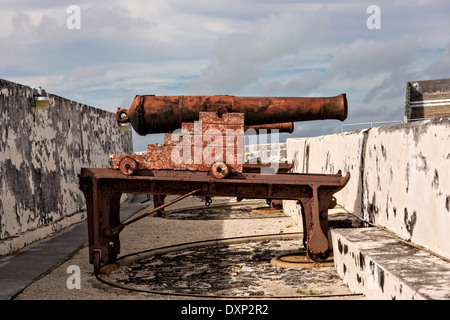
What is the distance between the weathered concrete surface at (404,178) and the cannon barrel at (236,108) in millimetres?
610

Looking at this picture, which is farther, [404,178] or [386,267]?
[404,178]

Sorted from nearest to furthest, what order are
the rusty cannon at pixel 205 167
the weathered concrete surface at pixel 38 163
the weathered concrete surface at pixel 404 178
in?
the weathered concrete surface at pixel 404 178 < the rusty cannon at pixel 205 167 < the weathered concrete surface at pixel 38 163

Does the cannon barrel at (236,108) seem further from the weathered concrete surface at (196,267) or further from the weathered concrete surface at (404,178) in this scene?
the weathered concrete surface at (196,267)

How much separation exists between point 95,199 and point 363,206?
118 inches

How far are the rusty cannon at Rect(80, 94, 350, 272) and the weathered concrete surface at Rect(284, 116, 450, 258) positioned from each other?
1.50 feet

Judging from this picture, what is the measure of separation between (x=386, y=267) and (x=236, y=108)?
2612 millimetres

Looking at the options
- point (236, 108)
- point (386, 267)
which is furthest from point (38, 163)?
point (386, 267)

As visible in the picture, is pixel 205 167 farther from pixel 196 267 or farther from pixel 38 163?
pixel 38 163

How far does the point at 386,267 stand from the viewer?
13.1ft

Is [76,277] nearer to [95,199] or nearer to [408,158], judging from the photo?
[95,199]

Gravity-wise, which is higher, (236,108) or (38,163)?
(236,108)

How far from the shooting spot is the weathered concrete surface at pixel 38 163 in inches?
310

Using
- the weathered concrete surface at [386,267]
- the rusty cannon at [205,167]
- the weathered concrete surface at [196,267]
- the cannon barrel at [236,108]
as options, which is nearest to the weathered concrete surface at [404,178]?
the weathered concrete surface at [386,267]
